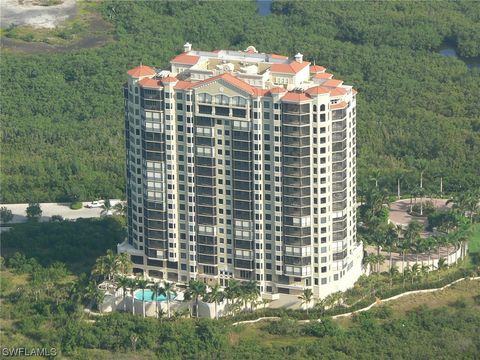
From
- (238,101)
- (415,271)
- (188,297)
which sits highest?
(238,101)

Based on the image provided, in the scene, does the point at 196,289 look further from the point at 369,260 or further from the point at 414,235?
the point at 414,235

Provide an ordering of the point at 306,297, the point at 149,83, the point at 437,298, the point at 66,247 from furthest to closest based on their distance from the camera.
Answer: the point at 66,247, the point at 437,298, the point at 149,83, the point at 306,297

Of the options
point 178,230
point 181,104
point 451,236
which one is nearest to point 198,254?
point 178,230

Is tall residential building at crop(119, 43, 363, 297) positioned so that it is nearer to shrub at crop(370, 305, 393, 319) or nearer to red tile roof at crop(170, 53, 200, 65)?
red tile roof at crop(170, 53, 200, 65)

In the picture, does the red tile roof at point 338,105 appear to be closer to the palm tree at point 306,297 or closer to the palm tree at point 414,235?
the palm tree at point 306,297

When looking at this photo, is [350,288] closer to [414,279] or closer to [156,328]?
[414,279]

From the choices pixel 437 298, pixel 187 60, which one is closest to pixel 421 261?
pixel 437 298

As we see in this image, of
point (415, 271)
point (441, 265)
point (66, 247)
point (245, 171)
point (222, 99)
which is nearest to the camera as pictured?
point (222, 99)
